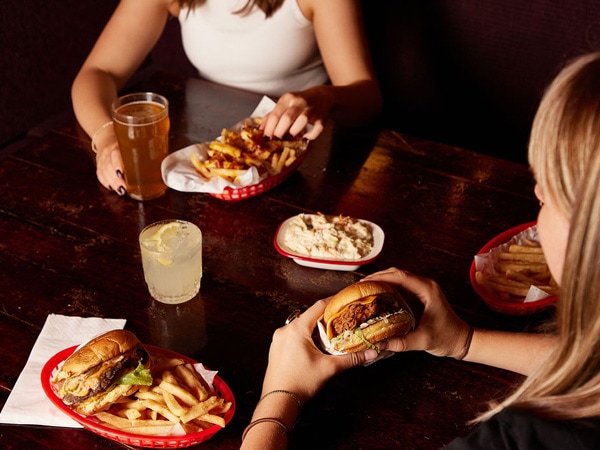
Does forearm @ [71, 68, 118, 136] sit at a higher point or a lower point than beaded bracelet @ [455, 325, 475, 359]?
higher

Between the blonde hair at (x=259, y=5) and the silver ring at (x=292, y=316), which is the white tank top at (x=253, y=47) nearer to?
the blonde hair at (x=259, y=5)

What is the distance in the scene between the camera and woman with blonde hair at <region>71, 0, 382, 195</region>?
2.39 metres

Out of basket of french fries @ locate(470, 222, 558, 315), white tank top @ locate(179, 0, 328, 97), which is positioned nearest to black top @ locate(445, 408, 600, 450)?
basket of french fries @ locate(470, 222, 558, 315)

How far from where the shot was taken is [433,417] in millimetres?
1344

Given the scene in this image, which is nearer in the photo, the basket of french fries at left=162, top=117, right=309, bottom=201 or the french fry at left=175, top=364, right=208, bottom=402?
the french fry at left=175, top=364, right=208, bottom=402

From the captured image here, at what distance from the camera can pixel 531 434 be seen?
985 millimetres

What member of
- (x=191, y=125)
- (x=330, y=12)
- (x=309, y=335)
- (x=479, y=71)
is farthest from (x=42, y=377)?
(x=479, y=71)

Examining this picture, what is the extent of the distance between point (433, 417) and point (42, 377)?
79 cm

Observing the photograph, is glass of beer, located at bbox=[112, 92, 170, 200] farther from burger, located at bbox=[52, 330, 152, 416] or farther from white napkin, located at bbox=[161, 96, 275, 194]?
burger, located at bbox=[52, 330, 152, 416]

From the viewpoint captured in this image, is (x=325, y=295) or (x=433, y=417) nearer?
(x=433, y=417)

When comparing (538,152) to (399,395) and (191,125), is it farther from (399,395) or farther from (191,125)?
(191,125)

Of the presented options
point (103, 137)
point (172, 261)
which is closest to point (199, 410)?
point (172, 261)

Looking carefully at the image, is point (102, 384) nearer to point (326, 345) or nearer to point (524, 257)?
point (326, 345)

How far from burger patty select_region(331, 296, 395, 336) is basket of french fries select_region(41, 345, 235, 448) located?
263 mm
